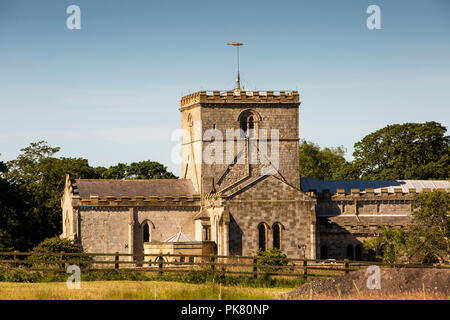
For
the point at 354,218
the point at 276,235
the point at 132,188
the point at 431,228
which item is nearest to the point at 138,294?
the point at 431,228

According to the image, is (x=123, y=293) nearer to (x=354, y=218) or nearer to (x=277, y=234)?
(x=277, y=234)

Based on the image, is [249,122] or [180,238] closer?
[180,238]

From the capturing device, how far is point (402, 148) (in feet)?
289

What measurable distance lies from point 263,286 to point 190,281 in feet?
11.1

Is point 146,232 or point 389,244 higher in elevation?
point 146,232

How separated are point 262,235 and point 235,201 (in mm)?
3053

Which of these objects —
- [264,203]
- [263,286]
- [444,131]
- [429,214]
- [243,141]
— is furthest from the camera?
[444,131]

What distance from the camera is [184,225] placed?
65812mm

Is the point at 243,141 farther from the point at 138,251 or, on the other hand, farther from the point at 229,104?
the point at 138,251

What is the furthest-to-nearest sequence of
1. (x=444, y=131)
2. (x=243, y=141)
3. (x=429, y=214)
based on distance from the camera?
1. (x=444, y=131)
2. (x=243, y=141)
3. (x=429, y=214)

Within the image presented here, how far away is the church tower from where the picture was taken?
220 ft

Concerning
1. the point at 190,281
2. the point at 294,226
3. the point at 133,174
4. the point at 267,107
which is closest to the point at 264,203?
the point at 294,226

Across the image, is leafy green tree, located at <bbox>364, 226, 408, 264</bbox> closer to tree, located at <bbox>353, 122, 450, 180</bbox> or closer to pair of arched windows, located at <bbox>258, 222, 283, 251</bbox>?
pair of arched windows, located at <bbox>258, 222, 283, 251</bbox>

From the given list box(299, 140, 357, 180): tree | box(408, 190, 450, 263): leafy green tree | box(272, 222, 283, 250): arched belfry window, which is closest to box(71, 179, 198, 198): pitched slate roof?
box(272, 222, 283, 250): arched belfry window
